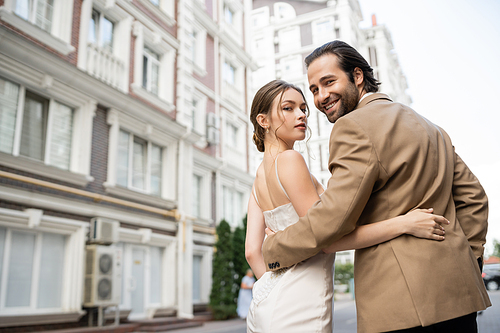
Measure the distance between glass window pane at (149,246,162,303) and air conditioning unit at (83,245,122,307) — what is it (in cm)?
255

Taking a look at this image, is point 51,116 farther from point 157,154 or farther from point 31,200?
point 157,154

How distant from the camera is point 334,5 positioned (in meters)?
40.3

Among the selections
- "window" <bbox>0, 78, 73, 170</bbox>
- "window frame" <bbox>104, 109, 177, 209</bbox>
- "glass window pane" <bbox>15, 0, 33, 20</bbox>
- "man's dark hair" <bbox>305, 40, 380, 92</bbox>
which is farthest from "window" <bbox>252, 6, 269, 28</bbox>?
"man's dark hair" <bbox>305, 40, 380, 92</bbox>

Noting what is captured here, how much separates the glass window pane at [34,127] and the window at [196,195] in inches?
292

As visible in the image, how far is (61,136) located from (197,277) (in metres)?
7.84

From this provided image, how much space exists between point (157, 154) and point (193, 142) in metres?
1.62

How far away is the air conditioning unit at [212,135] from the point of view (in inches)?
700

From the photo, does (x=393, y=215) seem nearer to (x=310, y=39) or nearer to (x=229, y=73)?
(x=229, y=73)

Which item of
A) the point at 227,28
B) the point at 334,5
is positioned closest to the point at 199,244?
the point at 227,28

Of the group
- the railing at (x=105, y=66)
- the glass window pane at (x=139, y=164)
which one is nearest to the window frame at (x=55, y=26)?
the railing at (x=105, y=66)

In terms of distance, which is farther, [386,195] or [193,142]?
[193,142]

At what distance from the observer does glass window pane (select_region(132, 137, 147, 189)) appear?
13.2 meters

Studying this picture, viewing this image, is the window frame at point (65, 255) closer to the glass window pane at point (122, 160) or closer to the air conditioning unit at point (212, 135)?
the glass window pane at point (122, 160)

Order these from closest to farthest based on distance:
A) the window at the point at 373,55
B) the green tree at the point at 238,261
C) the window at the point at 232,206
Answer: the green tree at the point at 238,261 < the window at the point at 232,206 < the window at the point at 373,55
